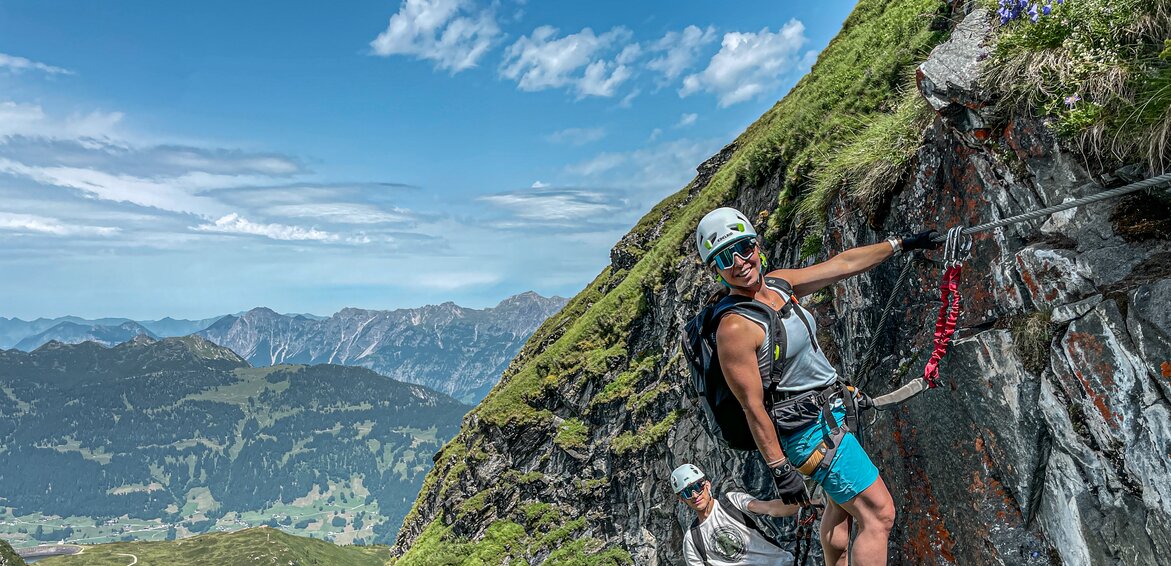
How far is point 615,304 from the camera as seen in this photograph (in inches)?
1844

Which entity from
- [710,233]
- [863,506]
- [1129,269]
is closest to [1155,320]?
[1129,269]

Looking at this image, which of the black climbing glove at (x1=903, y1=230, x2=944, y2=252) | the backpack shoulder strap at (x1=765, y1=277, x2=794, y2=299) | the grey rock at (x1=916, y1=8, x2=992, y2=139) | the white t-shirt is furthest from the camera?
the white t-shirt

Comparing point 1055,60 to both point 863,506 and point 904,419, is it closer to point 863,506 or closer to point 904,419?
point 904,419

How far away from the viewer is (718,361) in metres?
6.41

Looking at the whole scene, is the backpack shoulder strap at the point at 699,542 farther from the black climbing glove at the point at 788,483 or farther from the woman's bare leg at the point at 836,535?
the black climbing glove at the point at 788,483

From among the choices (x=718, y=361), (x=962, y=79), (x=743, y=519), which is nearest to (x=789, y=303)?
(x=718, y=361)

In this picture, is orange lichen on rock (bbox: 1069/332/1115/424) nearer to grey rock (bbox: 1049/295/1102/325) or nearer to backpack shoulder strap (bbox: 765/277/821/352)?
grey rock (bbox: 1049/295/1102/325)

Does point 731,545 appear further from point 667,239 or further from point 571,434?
point 667,239

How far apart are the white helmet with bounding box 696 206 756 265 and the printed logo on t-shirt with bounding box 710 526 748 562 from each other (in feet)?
14.4

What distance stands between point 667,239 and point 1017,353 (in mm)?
38561

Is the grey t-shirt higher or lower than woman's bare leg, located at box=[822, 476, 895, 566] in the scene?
higher

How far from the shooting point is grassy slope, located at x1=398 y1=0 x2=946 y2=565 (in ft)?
57.6

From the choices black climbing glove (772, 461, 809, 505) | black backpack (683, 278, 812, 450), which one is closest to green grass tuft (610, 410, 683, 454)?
black backpack (683, 278, 812, 450)

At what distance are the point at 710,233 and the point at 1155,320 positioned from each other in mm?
4181
